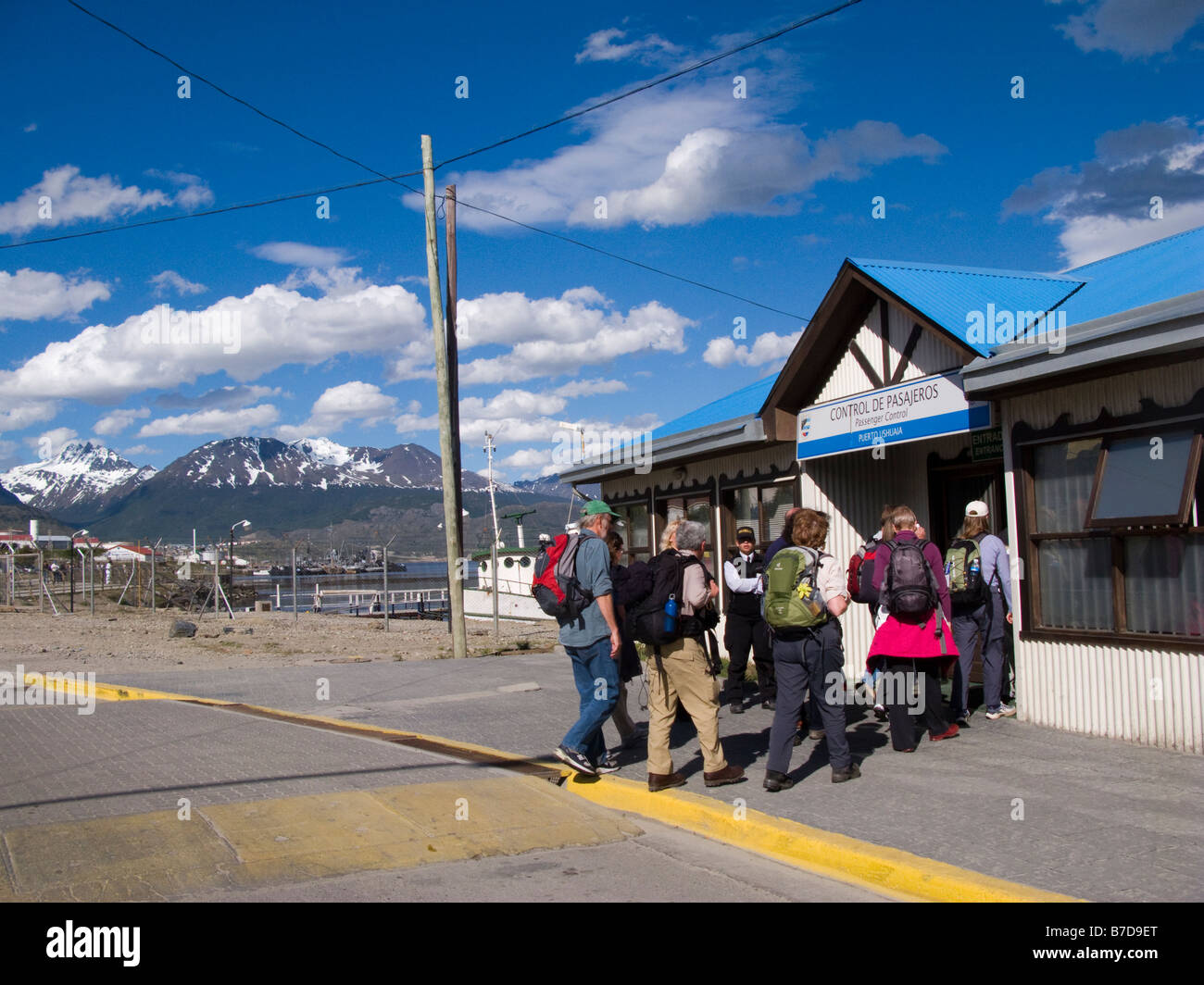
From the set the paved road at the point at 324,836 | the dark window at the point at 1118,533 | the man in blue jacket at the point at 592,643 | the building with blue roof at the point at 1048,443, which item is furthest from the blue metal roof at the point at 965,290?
the paved road at the point at 324,836

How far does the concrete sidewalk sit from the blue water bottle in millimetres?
1115

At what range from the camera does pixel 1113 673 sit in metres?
7.97

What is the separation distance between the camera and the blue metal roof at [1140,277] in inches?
308

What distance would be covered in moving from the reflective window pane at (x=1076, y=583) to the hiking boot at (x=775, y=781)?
9.59ft

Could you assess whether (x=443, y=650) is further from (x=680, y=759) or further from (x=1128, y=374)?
(x=1128, y=374)

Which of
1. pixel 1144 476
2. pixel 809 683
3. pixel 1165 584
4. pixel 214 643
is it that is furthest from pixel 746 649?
pixel 214 643

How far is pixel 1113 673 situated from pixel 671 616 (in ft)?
11.6

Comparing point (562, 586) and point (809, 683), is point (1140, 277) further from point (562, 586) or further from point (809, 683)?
point (562, 586)

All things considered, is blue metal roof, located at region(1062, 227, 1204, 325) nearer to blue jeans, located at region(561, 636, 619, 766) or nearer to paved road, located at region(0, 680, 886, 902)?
blue jeans, located at region(561, 636, 619, 766)

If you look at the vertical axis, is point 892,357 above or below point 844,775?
above

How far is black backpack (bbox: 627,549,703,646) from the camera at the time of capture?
697 centimetres

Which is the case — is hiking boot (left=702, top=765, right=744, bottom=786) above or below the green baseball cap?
below

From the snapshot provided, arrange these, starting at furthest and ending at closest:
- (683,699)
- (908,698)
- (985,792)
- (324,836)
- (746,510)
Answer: (746,510) → (908,698) → (683,699) → (985,792) → (324,836)

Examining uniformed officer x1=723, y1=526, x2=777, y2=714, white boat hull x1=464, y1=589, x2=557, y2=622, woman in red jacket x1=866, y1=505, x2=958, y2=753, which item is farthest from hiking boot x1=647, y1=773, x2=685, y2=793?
white boat hull x1=464, y1=589, x2=557, y2=622
